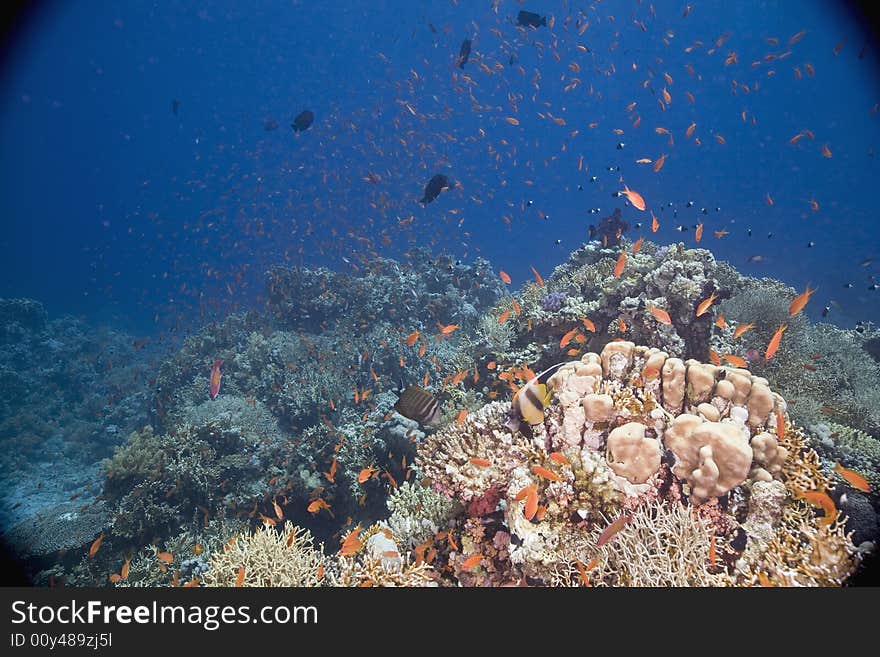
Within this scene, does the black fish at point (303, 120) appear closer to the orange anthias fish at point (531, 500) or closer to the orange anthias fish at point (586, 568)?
the orange anthias fish at point (531, 500)

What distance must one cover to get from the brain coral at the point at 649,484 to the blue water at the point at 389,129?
3769 centimetres

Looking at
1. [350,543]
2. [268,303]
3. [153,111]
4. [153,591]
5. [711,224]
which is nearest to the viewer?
[153,591]

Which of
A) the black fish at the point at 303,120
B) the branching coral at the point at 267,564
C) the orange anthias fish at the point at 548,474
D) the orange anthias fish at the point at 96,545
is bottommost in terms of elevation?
the branching coral at the point at 267,564

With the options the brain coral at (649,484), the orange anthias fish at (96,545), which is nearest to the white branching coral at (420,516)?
the brain coral at (649,484)

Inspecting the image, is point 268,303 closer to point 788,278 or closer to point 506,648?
point 506,648

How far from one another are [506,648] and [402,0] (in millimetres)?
90832

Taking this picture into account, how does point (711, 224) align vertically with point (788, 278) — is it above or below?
above

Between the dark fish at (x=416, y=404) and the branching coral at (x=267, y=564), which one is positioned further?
the dark fish at (x=416, y=404)

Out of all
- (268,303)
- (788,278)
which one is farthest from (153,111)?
(788,278)

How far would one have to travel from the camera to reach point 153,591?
272cm

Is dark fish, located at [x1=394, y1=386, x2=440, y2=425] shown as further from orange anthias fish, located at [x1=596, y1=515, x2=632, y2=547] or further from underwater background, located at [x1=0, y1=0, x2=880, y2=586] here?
orange anthias fish, located at [x1=596, y1=515, x2=632, y2=547]

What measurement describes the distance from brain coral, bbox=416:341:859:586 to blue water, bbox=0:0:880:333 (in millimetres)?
37690

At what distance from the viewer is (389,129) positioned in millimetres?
103688

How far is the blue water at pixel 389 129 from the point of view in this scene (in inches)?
2302
